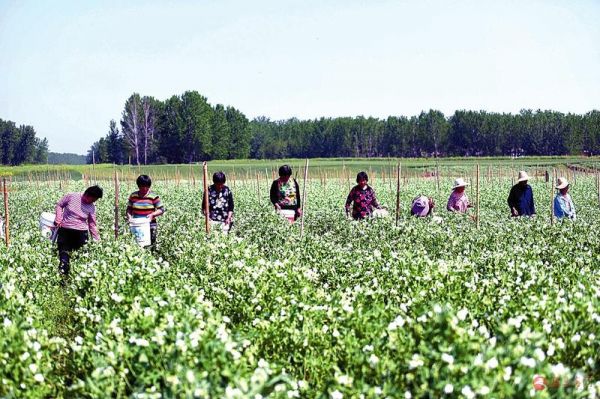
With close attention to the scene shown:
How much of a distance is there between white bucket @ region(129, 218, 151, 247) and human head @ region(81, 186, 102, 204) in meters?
0.91

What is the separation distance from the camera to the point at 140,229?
1095 centimetres

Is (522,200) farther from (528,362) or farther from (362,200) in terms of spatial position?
(528,362)

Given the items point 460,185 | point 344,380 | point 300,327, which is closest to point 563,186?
point 460,185

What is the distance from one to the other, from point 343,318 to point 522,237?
23.6ft

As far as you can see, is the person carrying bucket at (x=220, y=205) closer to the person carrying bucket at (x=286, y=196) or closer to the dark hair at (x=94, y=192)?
the person carrying bucket at (x=286, y=196)

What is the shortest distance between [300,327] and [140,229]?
603 centimetres

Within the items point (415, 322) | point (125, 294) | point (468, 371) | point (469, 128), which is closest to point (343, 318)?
point (415, 322)

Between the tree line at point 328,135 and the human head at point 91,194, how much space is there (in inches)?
3153

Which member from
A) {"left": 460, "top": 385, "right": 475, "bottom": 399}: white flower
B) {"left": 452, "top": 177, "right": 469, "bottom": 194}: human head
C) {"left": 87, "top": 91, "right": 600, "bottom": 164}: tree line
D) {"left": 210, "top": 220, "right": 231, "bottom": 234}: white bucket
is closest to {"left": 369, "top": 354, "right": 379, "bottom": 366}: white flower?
{"left": 460, "top": 385, "right": 475, "bottom": 399}: white flower

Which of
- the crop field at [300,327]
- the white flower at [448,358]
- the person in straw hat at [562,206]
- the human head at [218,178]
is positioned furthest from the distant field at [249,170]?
the white flower at [448,358]

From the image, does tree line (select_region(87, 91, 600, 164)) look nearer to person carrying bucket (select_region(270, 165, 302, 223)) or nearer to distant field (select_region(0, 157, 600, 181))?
distant field (select_region(0, 157, 600, 181))

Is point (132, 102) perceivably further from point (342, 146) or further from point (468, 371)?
point (468, 371)

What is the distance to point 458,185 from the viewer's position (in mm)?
13859

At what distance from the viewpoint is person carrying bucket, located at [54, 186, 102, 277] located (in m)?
10.3
